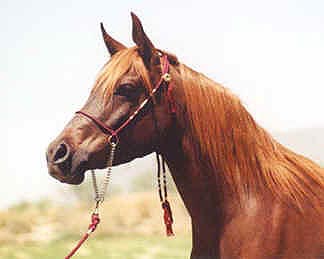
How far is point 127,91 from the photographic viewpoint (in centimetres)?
333

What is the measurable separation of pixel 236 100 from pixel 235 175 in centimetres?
45

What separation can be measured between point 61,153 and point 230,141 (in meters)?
1.00

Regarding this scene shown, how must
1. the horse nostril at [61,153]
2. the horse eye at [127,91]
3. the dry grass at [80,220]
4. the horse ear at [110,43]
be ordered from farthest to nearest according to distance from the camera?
the dry grass at [80,220]
the horse ear at [110,43]
the horse eye at [127,91]
the horse nostril at [61,153]

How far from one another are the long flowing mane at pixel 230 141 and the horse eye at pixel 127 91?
1.9 inches

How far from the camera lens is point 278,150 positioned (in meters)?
3.44

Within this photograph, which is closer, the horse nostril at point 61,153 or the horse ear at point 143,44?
the horse nostril at point 61,153

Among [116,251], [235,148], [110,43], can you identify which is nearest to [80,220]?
[116,251]

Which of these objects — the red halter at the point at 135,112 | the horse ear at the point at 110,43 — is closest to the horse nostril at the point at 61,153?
the red halter at the point at 135,112

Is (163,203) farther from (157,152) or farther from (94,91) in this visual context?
(94,91)

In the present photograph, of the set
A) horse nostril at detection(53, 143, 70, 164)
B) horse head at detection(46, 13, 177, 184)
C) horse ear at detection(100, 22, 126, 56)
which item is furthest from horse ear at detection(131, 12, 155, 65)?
horse nostril at detection(53, 143, 70, 164)

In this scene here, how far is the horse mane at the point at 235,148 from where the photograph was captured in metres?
3.30

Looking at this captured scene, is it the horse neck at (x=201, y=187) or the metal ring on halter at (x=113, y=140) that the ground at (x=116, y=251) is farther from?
the metal ring on halter at (x=113, y=140)

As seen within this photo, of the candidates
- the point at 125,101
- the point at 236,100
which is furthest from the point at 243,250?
the point at 125,101

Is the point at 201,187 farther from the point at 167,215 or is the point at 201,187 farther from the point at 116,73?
the point at 116,73
